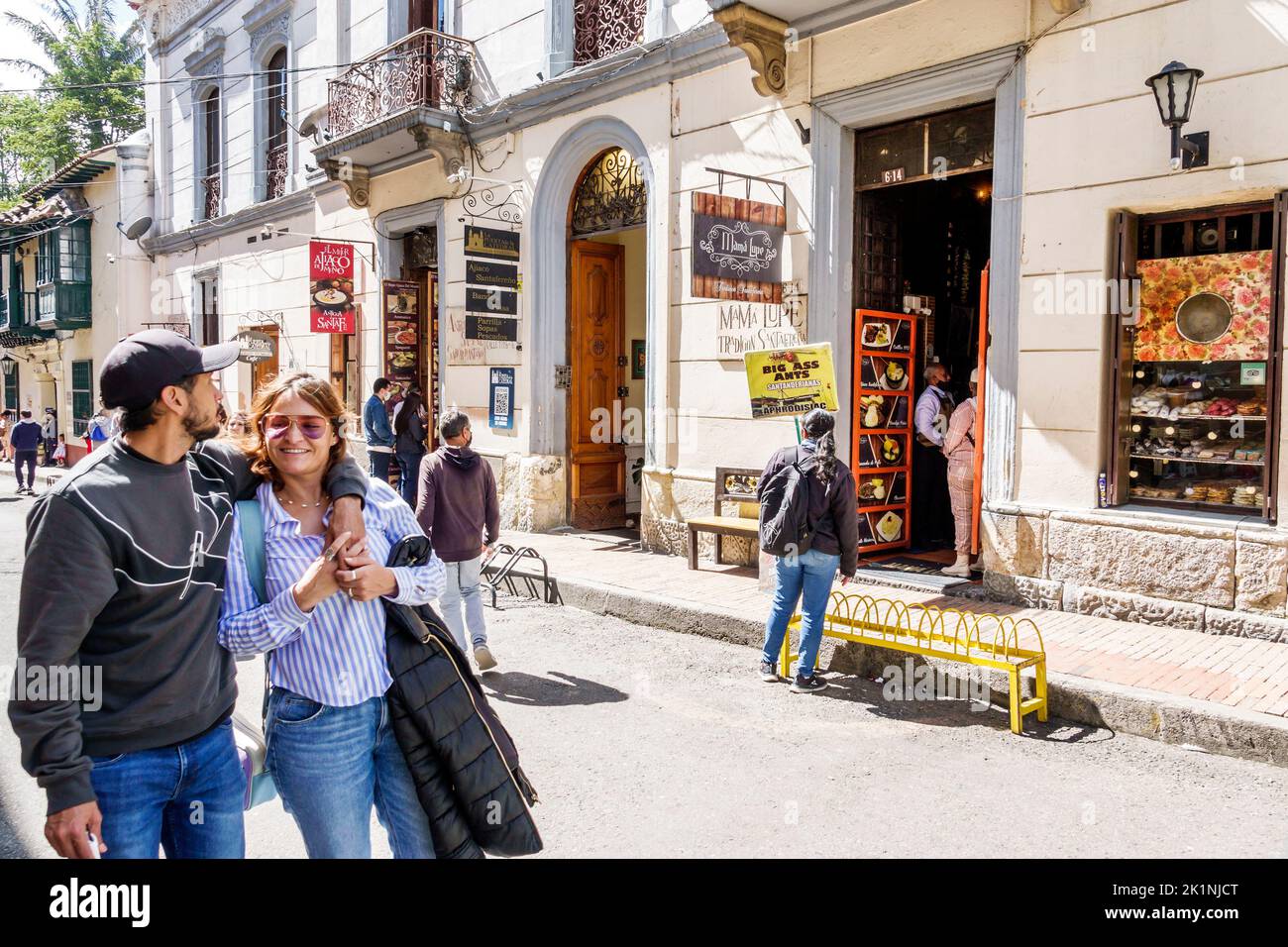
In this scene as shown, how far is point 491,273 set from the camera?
12570 mm

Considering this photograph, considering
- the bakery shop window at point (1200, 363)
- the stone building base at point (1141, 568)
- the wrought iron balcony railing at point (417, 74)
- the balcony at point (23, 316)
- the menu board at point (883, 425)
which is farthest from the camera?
the balcony at point (23, 316)

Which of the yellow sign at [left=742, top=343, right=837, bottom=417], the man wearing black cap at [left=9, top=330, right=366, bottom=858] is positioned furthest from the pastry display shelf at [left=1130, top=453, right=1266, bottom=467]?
the man wearing black cap at [left=9, top=330, right=366, bottom=858]

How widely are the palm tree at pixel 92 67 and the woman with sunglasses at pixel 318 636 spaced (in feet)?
118

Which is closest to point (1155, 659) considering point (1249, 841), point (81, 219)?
point (1249, 841)

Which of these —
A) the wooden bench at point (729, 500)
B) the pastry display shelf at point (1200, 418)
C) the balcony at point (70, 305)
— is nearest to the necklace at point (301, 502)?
the pastry display shelf at point (1200, 418)

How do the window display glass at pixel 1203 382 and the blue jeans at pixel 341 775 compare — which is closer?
the blue jeans at pixel 341 775

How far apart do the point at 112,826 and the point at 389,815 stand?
26.5 inches

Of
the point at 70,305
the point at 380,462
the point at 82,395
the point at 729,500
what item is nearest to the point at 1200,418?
the point at 729,500

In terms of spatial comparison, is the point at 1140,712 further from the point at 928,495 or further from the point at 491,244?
the point at 491,244

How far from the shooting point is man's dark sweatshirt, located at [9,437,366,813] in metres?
2.19

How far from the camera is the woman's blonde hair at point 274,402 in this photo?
2.70m

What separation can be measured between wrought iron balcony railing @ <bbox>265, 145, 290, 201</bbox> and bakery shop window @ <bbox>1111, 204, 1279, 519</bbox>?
1615cm

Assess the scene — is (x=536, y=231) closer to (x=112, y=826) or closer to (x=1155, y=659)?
(x=1155, y=659)

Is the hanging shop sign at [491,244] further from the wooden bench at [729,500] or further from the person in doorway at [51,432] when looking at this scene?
the person in doorway at [51,432]
